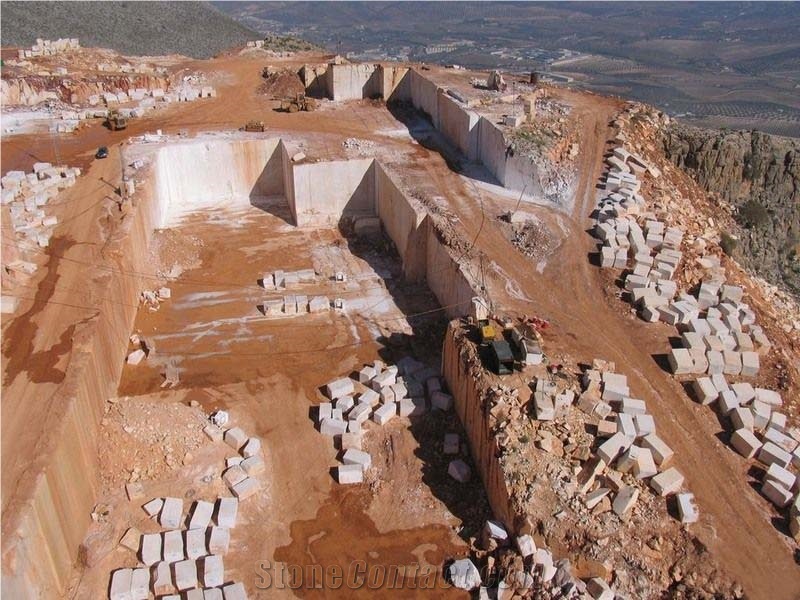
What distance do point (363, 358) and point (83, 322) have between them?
6.36m

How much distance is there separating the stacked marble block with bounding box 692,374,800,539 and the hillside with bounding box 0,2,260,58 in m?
67.0

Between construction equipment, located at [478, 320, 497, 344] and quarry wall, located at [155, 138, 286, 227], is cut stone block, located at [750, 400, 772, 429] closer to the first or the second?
construction equipment, located at [478, 320, 497, 344]

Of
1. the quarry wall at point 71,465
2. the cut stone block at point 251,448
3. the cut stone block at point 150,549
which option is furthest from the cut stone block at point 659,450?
the quarry wall at point 71,465

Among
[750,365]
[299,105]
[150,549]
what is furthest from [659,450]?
[299,105]

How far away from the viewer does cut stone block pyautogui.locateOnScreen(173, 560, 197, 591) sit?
1055 cm

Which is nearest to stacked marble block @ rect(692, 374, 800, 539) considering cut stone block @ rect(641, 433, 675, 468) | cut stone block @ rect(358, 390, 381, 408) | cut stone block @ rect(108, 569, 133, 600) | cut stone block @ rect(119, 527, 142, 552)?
cut stone block @ rect(641, 433, 675, 468)

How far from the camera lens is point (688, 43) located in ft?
398

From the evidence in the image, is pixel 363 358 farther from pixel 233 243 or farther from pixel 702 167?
pixel 702 167

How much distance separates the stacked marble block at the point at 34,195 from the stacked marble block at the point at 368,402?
8745mm

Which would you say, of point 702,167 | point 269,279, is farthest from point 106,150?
point 702,167

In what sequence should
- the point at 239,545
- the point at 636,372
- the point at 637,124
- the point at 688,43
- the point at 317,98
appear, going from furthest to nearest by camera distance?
the point at 688,43
the point at 317,98
the point at 637,124
the point at 636,372
the point at 239,545

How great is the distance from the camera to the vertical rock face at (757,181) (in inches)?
1014

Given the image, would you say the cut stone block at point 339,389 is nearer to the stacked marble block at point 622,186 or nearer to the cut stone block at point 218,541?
the cut stone block at point 218,541

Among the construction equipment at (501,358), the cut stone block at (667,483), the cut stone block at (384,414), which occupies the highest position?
the construction equipment at (501,358)
